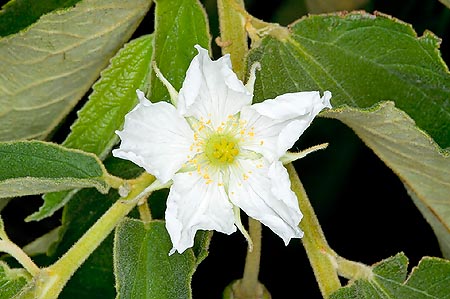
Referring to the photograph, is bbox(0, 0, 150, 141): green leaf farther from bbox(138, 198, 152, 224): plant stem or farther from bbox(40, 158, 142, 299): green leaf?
bbox(138, 198, 152, 224): plant stem

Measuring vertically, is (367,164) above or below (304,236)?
below

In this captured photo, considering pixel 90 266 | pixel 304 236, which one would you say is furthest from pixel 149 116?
pixel 90 266

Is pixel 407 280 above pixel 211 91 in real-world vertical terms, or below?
below

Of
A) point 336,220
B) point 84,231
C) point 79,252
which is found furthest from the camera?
point 336,220

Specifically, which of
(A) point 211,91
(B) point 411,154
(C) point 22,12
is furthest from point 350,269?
(C) point 22,12

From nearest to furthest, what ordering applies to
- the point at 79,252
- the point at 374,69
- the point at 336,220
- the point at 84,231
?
the point at 79,252
the point at 374,69
the point at 84,231
the point at 336,220

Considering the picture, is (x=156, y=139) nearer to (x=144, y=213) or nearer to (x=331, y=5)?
(x=144, y=213)

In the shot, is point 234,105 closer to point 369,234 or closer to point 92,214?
point 92,214
